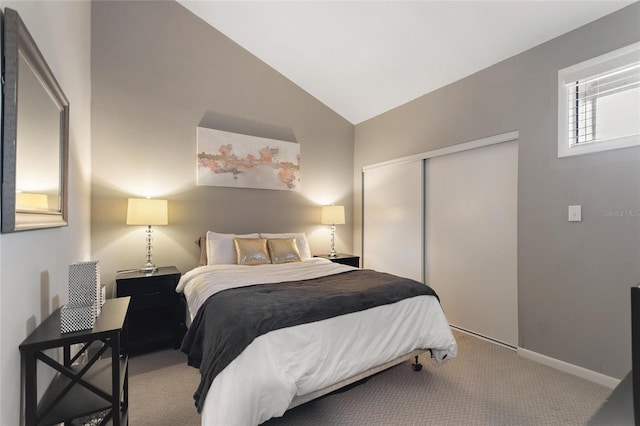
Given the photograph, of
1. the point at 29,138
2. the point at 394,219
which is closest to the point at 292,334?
the point at 29,138

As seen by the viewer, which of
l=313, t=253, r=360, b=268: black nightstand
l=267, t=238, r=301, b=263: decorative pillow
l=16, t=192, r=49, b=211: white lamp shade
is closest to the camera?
l=16, t=192, r=49, b=211: white lamp shade

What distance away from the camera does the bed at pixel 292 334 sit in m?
1.40

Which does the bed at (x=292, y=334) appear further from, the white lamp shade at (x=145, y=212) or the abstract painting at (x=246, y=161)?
the abstract painting at (x=246, y=161)

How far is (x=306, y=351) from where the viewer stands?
1.58 meters

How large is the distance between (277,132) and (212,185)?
3.80 feet

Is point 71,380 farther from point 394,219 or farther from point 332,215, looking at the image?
point 394,219

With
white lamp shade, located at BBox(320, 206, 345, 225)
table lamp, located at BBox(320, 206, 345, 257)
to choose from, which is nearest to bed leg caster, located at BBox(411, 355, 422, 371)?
table lamp, located at BBox(320, 206, 345, 257)

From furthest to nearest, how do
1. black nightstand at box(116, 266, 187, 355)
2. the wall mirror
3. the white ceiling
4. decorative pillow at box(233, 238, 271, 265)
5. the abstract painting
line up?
the abstract painting → decorative pillow at box(233, 238, 271, 265) → black nightstand at box(116, 266, 187, 355) → the white ceiling → the wall mirror

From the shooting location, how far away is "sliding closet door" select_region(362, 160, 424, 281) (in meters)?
3.62

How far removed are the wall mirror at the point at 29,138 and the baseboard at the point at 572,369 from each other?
3455mm

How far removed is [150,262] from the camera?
9.68ft

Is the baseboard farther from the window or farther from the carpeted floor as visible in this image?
the window

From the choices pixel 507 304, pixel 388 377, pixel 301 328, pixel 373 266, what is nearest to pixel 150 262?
pixel 301 328

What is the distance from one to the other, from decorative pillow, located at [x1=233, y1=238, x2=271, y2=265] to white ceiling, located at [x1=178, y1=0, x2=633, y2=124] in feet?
7.63
